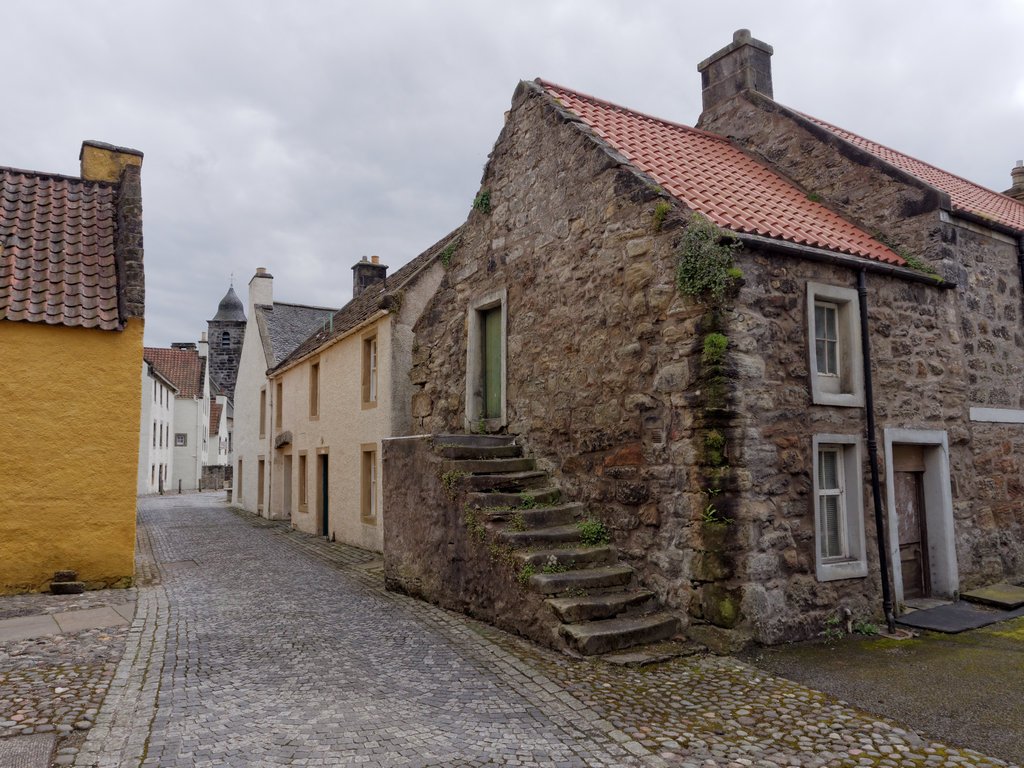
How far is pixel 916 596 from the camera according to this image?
27.8 ft

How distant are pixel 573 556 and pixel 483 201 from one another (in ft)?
18.6

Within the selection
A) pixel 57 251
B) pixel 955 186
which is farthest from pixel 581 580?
pixel 955 186

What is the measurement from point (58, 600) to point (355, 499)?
6.71m

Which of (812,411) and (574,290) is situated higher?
(574,290)

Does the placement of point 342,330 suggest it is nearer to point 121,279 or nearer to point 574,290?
point 121,279

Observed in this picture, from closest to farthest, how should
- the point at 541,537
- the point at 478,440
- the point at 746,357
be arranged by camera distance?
the point at 746,357 → the point at 541,537 → the point at 478,440

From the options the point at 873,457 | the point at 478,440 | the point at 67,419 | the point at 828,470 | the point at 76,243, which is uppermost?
the point at 76,243

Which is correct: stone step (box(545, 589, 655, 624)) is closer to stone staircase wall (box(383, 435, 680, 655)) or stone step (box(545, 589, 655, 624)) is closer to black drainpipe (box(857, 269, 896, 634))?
stone staircase wall (box(383, 435, 680, 655))

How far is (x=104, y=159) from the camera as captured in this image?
12375mm

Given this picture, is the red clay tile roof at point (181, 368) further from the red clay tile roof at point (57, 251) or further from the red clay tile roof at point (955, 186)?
the red clay tile roof at point (955, 186)

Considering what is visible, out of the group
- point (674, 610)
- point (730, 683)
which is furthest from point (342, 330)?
point (730, 683)

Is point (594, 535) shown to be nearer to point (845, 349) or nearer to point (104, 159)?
point (845, 349)

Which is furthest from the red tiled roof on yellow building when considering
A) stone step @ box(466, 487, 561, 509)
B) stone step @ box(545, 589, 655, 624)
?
stone step @ box(545, 589, 655, 624)

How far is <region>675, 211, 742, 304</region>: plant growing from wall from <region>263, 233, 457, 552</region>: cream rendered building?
6.99 meters
